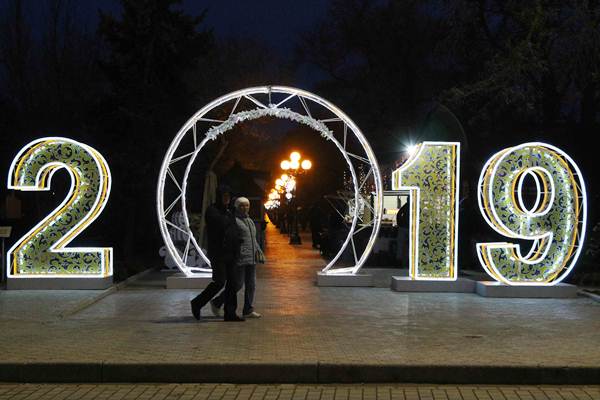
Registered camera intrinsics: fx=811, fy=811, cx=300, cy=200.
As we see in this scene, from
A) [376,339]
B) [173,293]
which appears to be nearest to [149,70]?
[173,293]

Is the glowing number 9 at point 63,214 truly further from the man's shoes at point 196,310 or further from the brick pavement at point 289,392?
the brick pavement at point 289,392

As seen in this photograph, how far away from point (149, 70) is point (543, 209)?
1341 cm

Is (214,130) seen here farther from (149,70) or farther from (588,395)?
(588,395)

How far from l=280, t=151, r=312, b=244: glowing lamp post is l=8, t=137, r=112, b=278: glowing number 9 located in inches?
636

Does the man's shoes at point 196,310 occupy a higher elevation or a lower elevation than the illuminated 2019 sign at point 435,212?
lower

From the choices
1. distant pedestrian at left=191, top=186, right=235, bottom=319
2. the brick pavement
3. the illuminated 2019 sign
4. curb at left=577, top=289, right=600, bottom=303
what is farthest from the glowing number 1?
the brick pavement

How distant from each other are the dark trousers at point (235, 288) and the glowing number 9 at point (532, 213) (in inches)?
192

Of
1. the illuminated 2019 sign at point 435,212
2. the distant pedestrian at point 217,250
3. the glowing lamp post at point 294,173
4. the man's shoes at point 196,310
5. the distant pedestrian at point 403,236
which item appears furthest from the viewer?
the glowing lamp post at point 294,173

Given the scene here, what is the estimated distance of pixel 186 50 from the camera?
23.8 m

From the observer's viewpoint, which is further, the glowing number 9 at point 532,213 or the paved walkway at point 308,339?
the glowing number 9 at point 532,213

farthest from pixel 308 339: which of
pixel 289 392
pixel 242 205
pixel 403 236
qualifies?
pixel 403 236

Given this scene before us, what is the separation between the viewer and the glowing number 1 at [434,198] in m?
15.2

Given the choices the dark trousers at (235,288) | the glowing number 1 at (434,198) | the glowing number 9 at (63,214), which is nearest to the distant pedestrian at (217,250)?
the dark trousers at (235,288)

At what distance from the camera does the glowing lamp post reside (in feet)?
102
